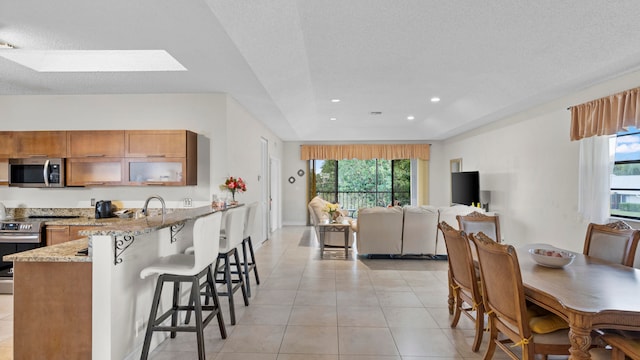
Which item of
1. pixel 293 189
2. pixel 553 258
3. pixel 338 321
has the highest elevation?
pixel 293 189

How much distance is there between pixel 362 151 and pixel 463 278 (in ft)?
23.2

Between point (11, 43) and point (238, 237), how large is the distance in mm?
2606

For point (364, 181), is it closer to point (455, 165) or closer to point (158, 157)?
point (455, 165)

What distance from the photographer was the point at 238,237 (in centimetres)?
334

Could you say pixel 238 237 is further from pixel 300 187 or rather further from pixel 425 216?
pixel 300 187

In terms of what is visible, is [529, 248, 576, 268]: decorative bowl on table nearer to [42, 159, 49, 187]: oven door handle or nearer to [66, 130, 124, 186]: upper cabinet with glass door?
[66, 130, 124, 186]: upper cabinet with glass door

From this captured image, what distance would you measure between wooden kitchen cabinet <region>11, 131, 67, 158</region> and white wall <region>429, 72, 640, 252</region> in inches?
255

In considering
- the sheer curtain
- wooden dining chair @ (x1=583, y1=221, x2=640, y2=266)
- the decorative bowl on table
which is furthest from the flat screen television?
the decorative bowl on table

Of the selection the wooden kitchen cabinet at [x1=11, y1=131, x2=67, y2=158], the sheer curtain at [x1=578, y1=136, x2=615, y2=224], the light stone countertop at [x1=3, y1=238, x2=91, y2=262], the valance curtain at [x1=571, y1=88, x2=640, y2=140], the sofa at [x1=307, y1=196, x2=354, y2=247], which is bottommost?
the sofa at [x1=307, y1=196, x2=354, y2=247]

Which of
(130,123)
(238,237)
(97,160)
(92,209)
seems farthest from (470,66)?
(92,209)

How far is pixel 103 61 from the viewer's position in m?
3.53

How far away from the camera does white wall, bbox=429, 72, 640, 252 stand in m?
4.30

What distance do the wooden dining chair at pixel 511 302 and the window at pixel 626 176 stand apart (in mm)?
2787

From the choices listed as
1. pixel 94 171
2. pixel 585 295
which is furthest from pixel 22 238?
pixel 585 295
